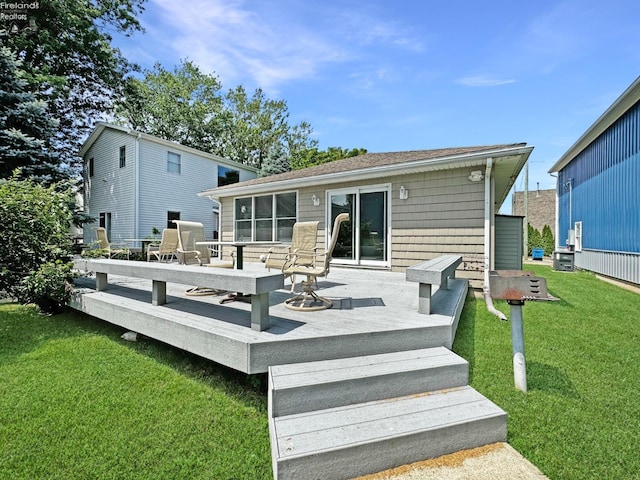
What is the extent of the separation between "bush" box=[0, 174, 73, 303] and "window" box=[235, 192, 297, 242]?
4.78m

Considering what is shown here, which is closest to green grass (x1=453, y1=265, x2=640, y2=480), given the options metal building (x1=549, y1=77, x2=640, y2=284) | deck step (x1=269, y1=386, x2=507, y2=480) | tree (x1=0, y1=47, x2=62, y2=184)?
deck step (x1=269, y1=386, x2=507, y2=480)

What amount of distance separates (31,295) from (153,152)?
36.0 ft

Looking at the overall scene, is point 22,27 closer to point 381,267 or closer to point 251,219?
point 251,219

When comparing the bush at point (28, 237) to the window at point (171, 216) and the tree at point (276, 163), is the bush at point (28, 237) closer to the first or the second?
the window at point (171, 216)

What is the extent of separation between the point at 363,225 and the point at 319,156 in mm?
20360

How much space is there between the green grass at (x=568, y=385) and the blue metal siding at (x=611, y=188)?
555 cm

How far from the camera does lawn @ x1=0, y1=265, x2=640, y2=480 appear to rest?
1.96m

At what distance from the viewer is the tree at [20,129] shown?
28.2ft

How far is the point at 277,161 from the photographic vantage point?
74.6 ft

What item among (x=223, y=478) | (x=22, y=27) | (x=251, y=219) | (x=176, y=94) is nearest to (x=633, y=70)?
(x=251, y=219)

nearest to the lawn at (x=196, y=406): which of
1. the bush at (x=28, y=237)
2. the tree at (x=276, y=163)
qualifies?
the bush at (x=28, y=237)

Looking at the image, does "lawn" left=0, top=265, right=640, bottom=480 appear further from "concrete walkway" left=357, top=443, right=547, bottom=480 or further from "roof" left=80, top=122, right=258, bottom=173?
"roof" left=80, top=122, right=258, bottom=173

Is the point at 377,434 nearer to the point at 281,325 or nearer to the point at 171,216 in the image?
the point at 281,325

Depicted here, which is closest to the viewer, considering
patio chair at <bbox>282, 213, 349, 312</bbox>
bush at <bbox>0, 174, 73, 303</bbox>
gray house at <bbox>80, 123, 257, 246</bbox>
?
patio chair at <bbox>282, 213, 349, 312</bbox>
